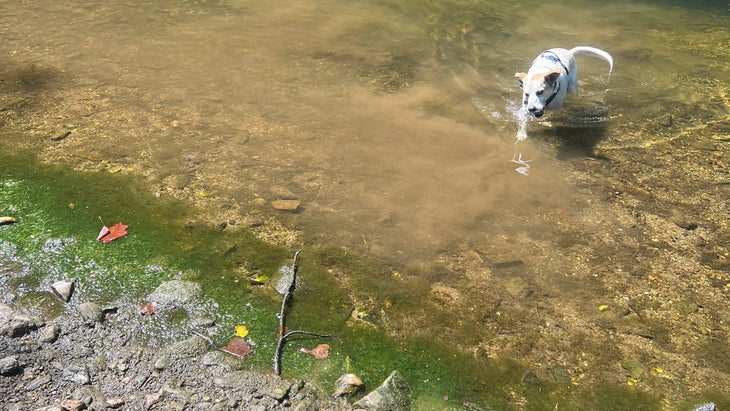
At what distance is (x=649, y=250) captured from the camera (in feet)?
11.8

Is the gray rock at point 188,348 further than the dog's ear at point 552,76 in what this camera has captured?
No

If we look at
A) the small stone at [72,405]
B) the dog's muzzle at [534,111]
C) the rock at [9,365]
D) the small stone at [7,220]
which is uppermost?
the dog's muzzle at [534,111]

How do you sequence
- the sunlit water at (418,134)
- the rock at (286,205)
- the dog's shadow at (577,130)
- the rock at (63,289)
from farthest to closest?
the dog's shadow at (577,130)
the rock at (286,205)
the sunlit water at (418,134)
the rock at (63,289)

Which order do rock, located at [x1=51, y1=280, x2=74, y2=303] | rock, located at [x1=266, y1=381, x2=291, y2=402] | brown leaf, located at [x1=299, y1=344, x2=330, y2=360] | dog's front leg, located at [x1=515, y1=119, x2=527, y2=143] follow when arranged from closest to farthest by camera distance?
rock, located at [x1=266, y1=381, x2=291, y2=402], brown leaf, located at [x1=299, y1=344, x2=330, y2=360], rock, located at [x1=51, y1=280, x2=74, y2=303], dog's front leg, located at [x1=515, y1=119, x2=527, y2=143]

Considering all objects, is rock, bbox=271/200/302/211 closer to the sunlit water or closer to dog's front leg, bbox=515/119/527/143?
the sunlit water

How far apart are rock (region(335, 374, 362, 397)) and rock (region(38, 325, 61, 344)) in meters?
1.34

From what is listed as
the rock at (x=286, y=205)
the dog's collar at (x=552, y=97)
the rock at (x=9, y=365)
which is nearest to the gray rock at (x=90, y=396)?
the rock at (x=9, y=365)

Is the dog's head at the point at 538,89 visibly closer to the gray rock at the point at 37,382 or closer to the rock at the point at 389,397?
the rock at the point at 389,397

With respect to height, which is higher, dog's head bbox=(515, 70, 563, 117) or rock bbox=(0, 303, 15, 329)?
dog's head bbox=(515, 70, 563, 117)

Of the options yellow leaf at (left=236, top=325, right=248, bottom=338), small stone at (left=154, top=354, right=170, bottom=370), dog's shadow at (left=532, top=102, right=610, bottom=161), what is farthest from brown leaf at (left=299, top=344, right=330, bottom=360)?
dog's shadow at (left=532, top=102, right=610, bottom=161)

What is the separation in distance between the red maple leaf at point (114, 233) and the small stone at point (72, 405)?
1.15 metres

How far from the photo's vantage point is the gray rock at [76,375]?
8.23 ft

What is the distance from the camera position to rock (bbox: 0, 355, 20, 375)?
8.20 ft

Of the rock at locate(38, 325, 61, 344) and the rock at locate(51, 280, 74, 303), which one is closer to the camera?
the rock at locate(38, 325, 61, 344)
